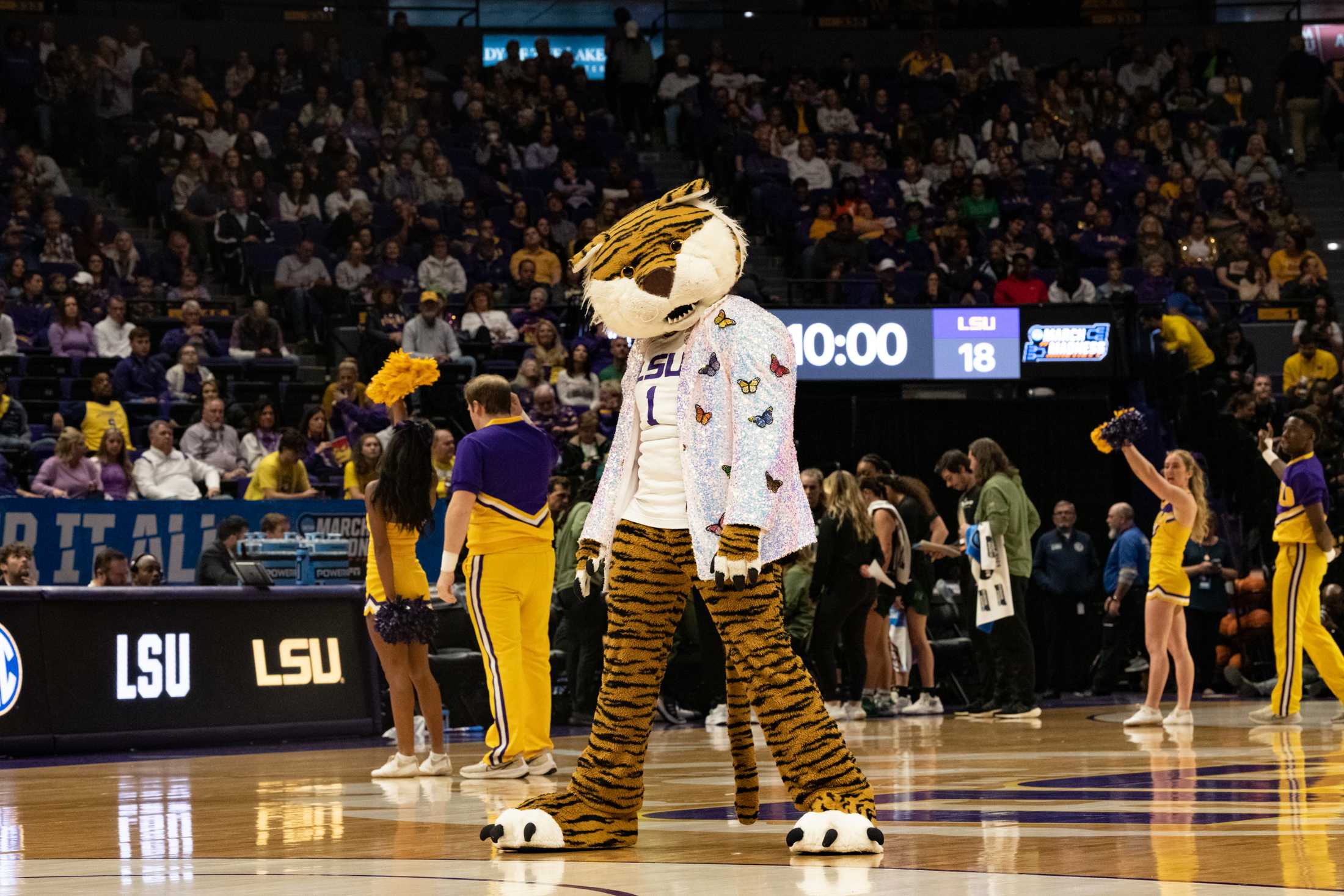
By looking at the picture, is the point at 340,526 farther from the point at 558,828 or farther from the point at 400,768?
the point at 558,828

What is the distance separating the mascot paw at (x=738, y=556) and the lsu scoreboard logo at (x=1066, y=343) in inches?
511

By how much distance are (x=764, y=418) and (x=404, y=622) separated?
3.36 metres

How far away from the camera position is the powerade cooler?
40.3 ft

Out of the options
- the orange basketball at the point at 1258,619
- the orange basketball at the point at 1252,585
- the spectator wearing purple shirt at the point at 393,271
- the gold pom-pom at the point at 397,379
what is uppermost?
the spectator wearing purple shirt at the point at 393,271

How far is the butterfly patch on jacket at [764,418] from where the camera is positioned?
16.8 feet

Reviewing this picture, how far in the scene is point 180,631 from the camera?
34.6 ft

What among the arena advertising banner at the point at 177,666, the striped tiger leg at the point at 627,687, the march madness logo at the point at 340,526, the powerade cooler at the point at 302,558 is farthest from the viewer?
the march madness logo at the point at 340,526

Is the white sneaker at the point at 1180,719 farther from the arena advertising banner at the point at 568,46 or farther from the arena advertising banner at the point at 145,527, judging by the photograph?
the arena advertising banner at the point at 568,46

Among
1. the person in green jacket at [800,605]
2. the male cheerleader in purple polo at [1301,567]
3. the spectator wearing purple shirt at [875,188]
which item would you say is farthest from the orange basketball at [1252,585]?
the spectator wearing purple shirt at [875,188]

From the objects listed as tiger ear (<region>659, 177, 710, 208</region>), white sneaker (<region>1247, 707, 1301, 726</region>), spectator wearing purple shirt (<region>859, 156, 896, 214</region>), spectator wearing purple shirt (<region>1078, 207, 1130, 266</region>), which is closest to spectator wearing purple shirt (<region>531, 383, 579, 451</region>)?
white sneaker (<region>1247, 707, 1301, 726</region>)

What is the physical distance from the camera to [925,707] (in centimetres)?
1302

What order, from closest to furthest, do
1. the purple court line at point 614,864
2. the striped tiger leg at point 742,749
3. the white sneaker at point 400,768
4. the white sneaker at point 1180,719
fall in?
1. the purple court line at point 614,864
2. the striped tiger leg at point 742,749
3. the white sneaker at point 400,768
4. the white sneaker at point 1180,719

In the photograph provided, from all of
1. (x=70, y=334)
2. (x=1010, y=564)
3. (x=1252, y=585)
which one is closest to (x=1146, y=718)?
(x=1010, y=564)

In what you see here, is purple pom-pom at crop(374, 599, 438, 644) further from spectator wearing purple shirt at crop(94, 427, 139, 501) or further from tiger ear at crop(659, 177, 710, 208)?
spectator wearing purple shirt at crop(94, 427, 139, 501)
